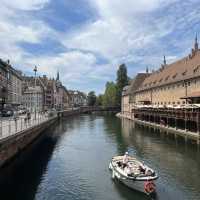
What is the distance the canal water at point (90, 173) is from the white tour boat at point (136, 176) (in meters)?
0.48

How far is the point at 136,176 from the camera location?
851 inches

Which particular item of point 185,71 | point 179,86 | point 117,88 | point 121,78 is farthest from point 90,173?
point 117,88

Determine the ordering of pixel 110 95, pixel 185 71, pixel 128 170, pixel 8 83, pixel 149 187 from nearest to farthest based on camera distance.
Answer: pixel 149 187, pixel 128 170, pixel 185 71, pixel 8 83, pixel 110 95

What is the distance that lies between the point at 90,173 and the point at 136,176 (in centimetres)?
614

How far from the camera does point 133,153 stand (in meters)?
35.8

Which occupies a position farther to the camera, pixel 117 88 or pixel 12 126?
pixel 117 88

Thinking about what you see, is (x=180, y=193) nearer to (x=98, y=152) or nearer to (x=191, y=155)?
(x=191, y=155)

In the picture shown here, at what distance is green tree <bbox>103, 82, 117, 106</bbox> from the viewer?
484 feet

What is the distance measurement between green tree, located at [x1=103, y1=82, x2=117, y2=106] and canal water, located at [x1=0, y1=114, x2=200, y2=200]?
105705 millimetres

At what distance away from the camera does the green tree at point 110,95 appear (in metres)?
148

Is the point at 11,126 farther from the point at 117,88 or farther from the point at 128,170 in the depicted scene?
the point at 117,88

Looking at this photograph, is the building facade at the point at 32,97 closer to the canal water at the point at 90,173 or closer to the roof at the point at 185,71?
the roof at the point at 185,71

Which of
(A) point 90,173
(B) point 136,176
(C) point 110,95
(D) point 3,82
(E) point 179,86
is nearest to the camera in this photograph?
(B) point 136,176

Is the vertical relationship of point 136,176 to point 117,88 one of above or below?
below
